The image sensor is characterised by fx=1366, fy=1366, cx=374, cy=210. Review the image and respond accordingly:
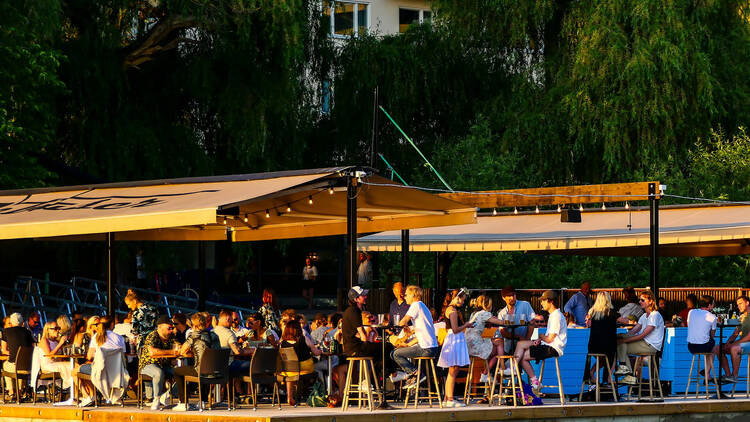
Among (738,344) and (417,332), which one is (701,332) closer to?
(738,344)

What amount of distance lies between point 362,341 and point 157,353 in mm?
2266

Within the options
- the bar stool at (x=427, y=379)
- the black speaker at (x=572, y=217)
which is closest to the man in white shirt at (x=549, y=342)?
the bar stool at (x=427, y=379)

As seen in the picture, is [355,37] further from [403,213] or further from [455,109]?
[403,213]

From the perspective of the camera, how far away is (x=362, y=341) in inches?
566

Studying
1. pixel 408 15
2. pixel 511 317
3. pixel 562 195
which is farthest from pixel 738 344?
pixel 408 15

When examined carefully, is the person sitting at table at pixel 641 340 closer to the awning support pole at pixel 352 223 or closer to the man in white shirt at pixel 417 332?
the man in white shirt at pixel 417 332

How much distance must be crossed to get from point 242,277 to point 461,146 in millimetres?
10261

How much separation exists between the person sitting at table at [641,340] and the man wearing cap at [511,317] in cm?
115

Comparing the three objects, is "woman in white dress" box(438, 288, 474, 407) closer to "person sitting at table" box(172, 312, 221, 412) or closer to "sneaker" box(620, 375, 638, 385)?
"sneaker" box(620, 375, 638, 385)

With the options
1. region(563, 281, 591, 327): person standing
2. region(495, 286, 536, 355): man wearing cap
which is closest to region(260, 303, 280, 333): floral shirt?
region(495, 286, 536, 355): man wearing cap

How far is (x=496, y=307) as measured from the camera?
26234 mm

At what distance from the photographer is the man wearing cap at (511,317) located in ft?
50.6

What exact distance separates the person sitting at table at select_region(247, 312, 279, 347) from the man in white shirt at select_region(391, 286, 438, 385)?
2.00 m

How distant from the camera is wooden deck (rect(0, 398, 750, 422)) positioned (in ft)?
44.4
